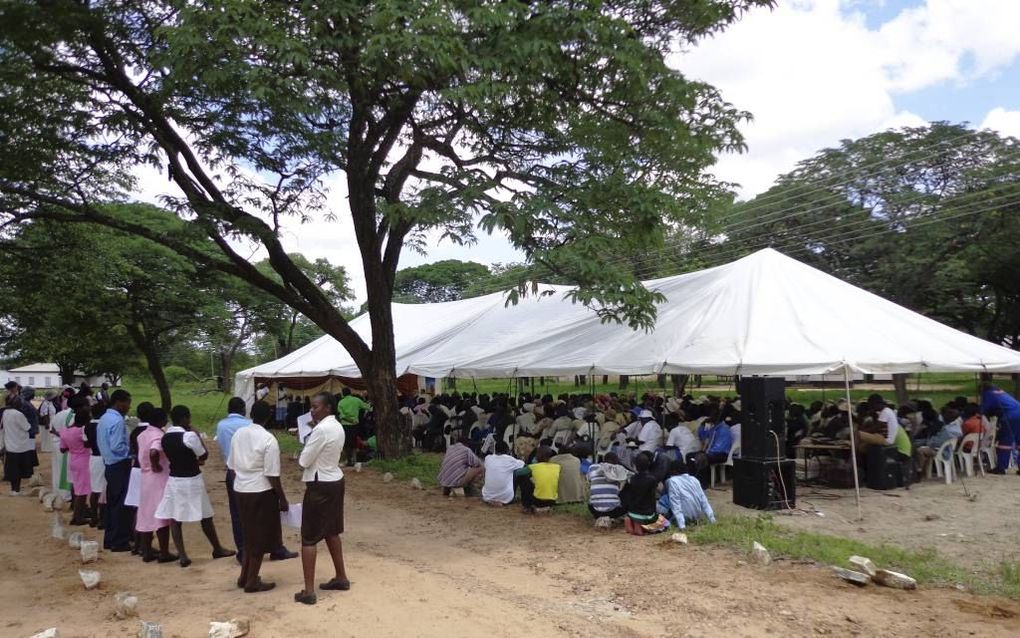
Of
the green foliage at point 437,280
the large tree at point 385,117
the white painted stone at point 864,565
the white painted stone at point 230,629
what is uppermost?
the green foliage at point 437,280

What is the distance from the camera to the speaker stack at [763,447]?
825 cm

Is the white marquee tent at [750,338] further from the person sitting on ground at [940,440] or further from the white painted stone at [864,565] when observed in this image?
the white painted stone at [864,565]

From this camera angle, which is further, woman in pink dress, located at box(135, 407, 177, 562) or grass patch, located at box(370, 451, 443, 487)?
grass patch, located at box(370, 451, 443, 487)

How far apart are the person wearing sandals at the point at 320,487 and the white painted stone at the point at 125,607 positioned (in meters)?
1.10

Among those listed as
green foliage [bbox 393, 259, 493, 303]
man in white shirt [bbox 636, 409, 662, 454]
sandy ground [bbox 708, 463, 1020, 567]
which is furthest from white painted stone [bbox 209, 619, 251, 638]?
green foliage [bbox 393, 259, 493, 303]

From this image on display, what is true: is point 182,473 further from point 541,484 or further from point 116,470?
point 541,484

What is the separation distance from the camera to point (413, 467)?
12281mm

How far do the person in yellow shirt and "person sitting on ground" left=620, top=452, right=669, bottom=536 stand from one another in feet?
4.53

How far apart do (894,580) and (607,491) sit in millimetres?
2953

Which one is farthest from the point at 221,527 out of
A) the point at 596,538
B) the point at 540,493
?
the point at 596,538

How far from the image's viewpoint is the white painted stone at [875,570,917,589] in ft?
18.4

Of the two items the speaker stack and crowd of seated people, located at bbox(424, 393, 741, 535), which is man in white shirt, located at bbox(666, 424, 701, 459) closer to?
crowd of seated people, located at bbox(424, 393, 741, 535)

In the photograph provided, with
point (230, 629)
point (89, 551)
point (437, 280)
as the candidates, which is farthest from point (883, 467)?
point (437, 280)

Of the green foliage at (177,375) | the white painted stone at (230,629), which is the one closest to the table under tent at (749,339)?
the white painted stone at (230,629)
